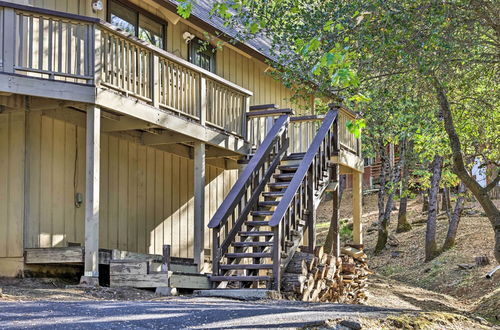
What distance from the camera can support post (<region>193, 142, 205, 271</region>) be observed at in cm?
1390

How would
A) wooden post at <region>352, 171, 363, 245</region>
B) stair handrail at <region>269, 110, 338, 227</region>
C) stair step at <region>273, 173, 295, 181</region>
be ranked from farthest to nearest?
wooden post at <region>352, 171, 363, 245</region>
stair step at <region>273, 173, 295, 181</region>
stair handrail at <region>269, 110, 338, 227</region>

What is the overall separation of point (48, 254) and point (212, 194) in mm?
6287

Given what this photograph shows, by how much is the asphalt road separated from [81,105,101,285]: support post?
6.98 feet

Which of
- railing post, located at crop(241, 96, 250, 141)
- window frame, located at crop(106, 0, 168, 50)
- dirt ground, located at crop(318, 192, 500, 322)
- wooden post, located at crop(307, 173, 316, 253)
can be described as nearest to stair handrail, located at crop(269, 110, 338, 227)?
wooden post, located at crop(307, 173, 316, 253)

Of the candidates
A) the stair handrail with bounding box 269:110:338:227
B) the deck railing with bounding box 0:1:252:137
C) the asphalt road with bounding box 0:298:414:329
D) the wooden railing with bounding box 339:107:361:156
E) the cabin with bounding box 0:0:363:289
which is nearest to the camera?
the asphalt road with bounding box 0:298:414:329

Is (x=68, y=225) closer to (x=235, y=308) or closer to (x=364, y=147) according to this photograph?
(x=235, y=308)

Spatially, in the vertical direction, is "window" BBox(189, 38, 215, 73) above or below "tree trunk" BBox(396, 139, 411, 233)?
above

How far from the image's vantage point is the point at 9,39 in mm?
11102

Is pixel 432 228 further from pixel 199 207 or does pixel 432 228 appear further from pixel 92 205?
pixel 92 205

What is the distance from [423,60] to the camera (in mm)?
12633

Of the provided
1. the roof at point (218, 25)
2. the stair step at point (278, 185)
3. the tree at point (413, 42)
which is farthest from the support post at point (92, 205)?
the stair step at point (278, 185)

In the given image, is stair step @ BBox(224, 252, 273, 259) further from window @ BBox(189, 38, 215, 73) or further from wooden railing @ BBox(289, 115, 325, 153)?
wooden railing @ BBox(289, 115, 325, 153)

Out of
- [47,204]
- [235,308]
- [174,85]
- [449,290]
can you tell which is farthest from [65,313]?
[449,290]

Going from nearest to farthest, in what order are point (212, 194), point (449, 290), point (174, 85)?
point (174, 85)
point (212, 194)
point (449, 290)
